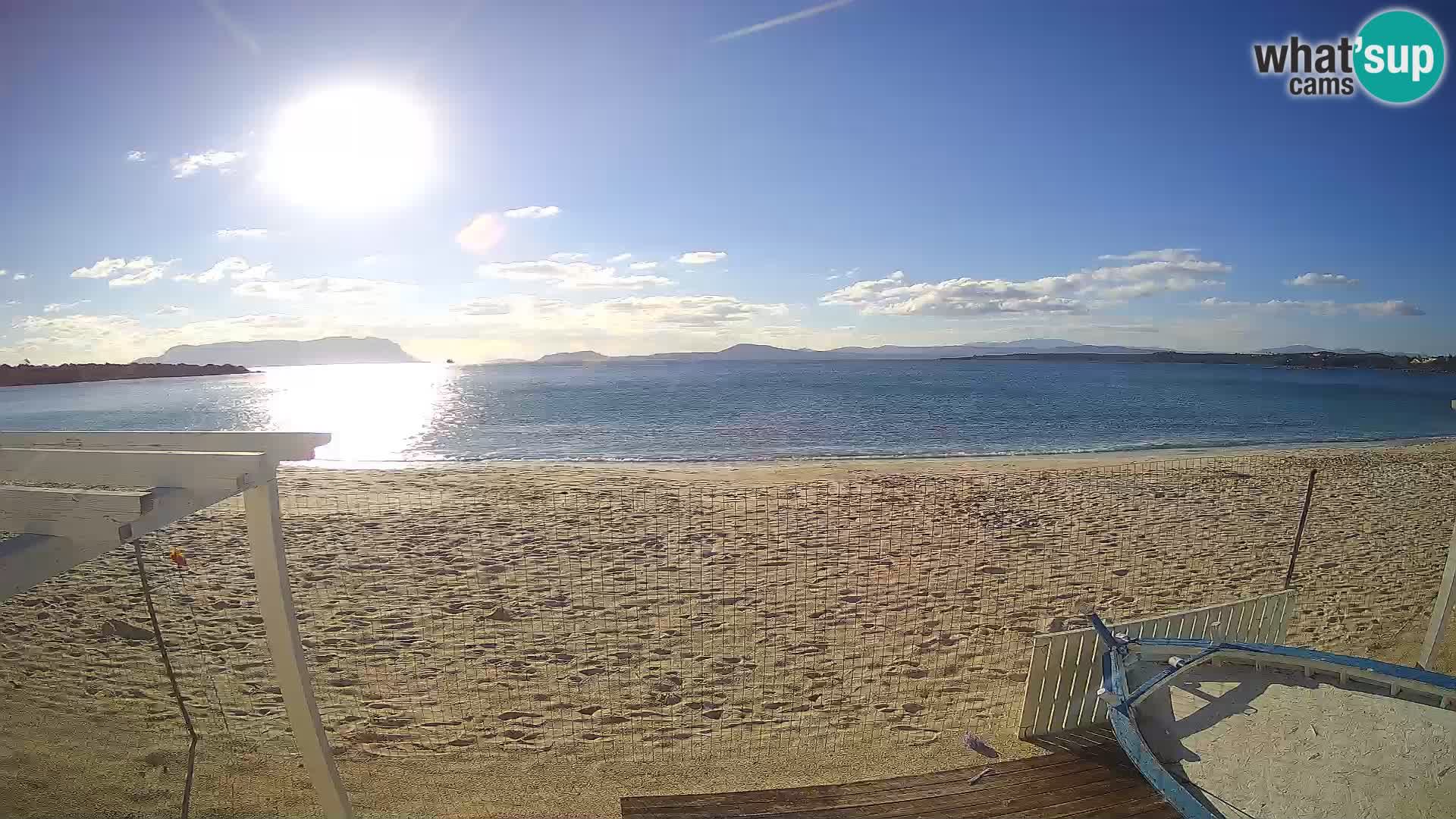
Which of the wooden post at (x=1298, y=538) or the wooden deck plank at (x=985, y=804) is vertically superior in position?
the wooden post at (x=1298, y=538)

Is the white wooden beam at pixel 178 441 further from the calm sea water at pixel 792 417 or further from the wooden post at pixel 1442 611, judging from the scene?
the wooden post at pixel 1442 611

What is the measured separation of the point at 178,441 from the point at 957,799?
4.32 metres

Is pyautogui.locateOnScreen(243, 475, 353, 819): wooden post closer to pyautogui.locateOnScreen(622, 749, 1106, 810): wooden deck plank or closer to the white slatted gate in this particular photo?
pyautogui.locateOnScreen(622, 749, 1106, 810): wooden deck plank

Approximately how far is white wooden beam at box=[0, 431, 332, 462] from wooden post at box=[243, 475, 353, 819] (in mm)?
150

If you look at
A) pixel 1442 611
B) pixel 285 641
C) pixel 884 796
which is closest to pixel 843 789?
pixel 884 796

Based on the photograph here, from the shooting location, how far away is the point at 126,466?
2.70 m

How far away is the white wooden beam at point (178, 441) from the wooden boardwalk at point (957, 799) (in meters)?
2.41

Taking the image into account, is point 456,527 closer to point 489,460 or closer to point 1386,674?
point 1386,674

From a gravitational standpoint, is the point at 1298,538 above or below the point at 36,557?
below

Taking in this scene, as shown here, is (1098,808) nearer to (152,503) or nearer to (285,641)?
(285,641)

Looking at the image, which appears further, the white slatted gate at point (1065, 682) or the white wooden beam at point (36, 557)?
the white slatted gate at point (1065, 682)

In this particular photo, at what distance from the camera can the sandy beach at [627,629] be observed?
5066 millimetres

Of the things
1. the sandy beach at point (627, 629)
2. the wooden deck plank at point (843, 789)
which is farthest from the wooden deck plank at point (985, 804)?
the sandy beach at point (627, 629)

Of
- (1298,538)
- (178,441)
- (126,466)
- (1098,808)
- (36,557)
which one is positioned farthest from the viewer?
(1298,538)
